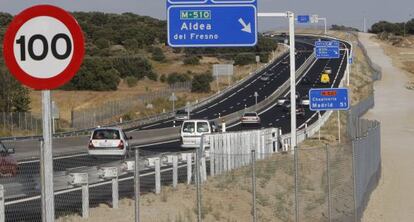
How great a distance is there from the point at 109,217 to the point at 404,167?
2850cm

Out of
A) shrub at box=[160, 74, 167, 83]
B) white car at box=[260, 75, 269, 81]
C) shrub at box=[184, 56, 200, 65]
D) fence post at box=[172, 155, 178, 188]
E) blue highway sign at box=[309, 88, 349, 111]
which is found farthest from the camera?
shrub at box=[184, 56, 200, 65]

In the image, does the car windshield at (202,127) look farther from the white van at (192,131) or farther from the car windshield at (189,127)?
the car windshield at (189,127)

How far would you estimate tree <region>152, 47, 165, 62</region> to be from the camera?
154 meters

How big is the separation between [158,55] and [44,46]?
149m

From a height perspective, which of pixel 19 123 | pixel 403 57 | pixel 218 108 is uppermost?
pixel 403 57

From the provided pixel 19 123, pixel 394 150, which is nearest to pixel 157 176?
pixel 394 150

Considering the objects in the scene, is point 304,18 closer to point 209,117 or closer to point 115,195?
point 115,195

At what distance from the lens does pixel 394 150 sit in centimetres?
5391

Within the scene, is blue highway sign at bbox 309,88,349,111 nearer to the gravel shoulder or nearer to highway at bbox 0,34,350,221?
the gravel shoulder

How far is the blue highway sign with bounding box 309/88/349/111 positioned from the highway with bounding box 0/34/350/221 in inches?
313

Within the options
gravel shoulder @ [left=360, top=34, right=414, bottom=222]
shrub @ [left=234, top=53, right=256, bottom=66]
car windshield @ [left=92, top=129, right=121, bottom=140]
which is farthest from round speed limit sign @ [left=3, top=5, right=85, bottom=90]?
shrub @ [left=234, top=53, right=256, bottom=66]

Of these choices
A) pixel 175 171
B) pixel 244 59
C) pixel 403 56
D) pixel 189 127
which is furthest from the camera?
pixel 403 56

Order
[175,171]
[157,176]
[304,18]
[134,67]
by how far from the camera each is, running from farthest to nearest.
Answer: [134,67]
[304,18]
[175,171]
[157,176]

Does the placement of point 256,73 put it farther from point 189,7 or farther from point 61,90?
point 189,7
